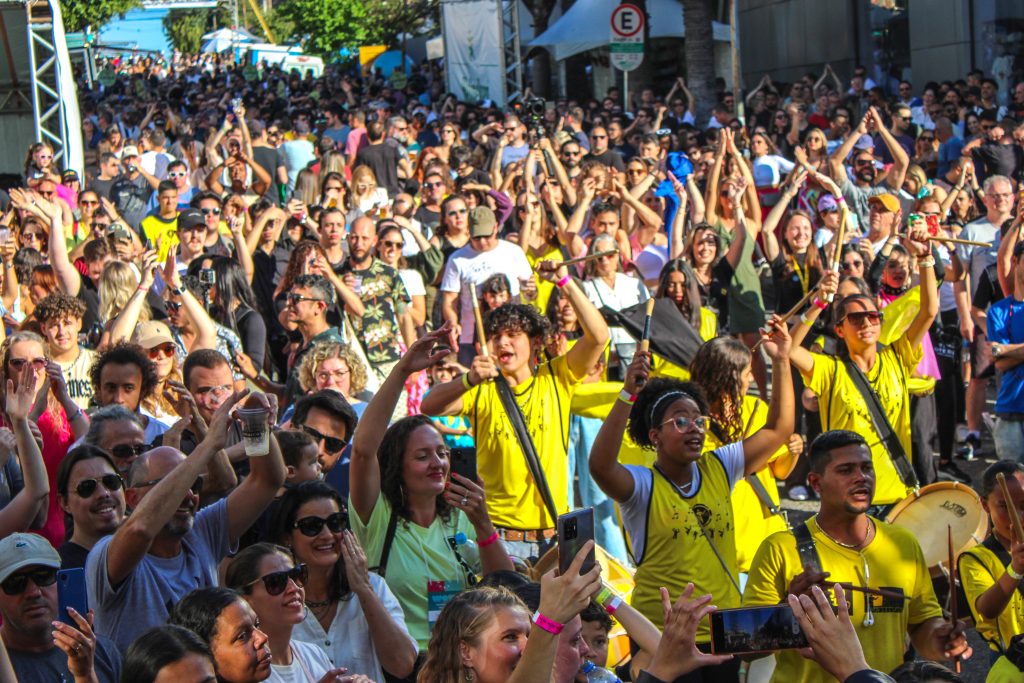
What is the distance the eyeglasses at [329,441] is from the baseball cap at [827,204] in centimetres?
609

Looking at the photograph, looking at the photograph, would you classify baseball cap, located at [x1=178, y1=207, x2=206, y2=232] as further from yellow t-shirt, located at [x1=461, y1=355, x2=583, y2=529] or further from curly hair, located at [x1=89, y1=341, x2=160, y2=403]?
yellow t-shirt, located at [x1=461, y1=355, x2=583, y2=529]

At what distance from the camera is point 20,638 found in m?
3.96

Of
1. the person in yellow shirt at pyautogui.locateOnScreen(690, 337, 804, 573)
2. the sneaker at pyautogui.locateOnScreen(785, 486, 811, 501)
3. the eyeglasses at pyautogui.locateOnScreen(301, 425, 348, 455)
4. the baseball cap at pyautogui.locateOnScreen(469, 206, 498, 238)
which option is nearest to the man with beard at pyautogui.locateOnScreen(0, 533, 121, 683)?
the eyeglasses at pyautogui.locateOnScreen(301, 425, 348, 455)

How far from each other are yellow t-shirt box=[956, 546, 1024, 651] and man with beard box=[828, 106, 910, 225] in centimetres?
785

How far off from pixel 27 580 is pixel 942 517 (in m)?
3.41

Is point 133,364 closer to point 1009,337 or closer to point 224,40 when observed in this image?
point 1009,337

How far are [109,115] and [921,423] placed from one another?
17.8 meters

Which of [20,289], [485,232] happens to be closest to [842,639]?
[485,232]

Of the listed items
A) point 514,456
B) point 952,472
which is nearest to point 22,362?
point 514,456

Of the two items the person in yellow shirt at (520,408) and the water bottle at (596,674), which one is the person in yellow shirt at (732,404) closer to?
the person in yellow shirt at (520,408)

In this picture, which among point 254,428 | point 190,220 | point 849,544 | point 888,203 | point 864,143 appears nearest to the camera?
point 254,428

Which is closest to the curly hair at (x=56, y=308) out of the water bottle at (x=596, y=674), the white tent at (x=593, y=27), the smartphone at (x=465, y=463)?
the smartphone at (x=465, y=463)

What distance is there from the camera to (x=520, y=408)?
6.52 metres

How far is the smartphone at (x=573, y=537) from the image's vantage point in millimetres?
3520
